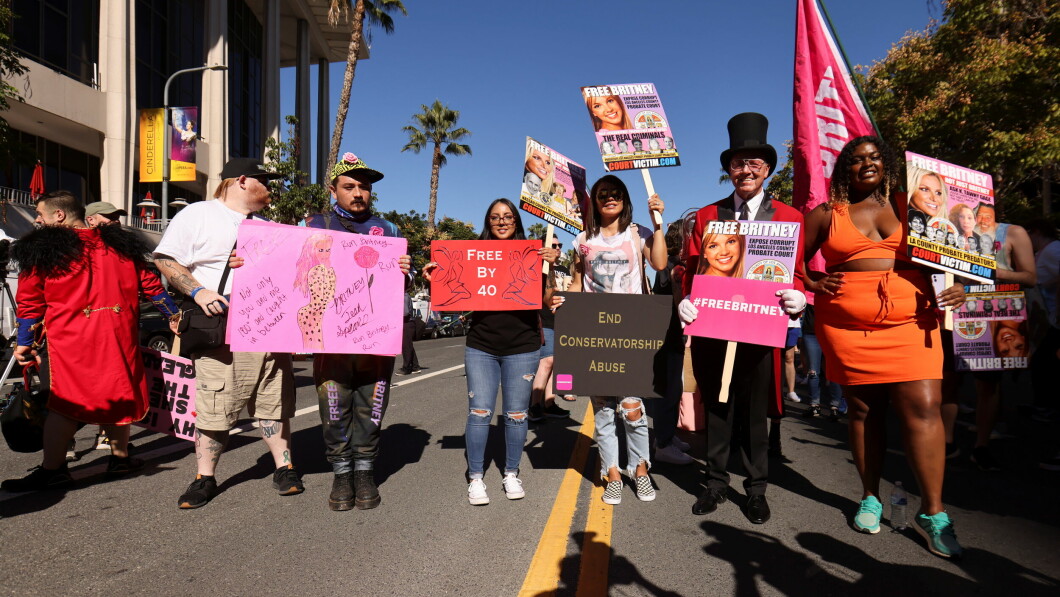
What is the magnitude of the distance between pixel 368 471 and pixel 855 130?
4.47m

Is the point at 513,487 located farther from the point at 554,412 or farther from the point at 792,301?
the point at 554,412

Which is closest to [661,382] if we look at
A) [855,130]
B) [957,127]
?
[855,130]

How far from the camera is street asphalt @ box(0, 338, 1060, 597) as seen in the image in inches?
112

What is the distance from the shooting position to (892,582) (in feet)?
9.36

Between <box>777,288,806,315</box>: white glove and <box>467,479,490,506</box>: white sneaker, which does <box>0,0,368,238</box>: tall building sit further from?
<box>777,288,806,315</box>: white glove

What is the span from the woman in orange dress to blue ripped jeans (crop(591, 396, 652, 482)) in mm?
1254

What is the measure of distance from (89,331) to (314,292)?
5.34ft

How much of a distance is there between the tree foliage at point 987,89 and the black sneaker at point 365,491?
13.6m

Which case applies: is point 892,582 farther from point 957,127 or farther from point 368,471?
point 957,127

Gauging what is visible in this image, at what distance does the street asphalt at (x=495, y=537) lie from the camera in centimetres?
285

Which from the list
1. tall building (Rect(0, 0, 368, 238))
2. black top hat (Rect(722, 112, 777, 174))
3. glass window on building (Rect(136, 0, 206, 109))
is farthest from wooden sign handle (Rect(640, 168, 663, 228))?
glass window on building (Rect(136, 0, 206, 109))

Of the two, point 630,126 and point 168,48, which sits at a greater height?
point 168,48

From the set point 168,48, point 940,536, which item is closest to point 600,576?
point 940,536

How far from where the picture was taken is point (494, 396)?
422 centimetres
